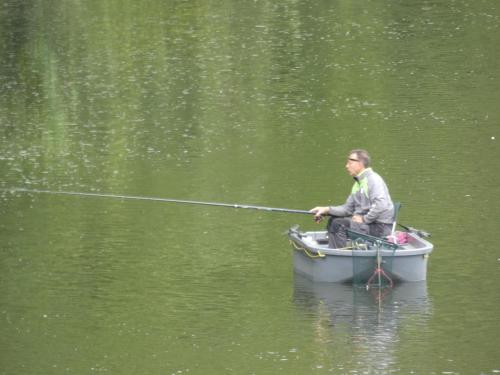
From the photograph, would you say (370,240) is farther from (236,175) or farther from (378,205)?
(236,175)

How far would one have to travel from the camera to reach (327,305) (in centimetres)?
1430

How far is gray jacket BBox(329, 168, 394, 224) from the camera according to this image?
14938mm

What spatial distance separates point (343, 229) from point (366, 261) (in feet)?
1.43

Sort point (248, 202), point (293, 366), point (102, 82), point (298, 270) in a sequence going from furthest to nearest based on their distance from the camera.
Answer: point (102, 82) → point (248, 202) → point (298, 270) → point (293, 366)

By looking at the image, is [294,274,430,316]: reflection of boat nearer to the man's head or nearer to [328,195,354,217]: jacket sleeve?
[328,195,354,217]: jacket sleeve

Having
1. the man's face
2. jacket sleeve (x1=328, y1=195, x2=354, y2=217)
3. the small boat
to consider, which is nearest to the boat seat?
the small boat

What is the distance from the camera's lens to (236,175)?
69.1 ft

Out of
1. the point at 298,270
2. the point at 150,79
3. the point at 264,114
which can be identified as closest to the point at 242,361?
the point at 298,270

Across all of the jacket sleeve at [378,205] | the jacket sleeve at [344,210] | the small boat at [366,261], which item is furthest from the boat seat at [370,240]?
the jacket sleeve at [344,210]

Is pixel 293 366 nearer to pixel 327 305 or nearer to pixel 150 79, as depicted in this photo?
pixel 327 305

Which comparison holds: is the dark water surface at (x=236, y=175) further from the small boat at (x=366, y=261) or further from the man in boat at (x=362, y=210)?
the man in boat at (x=362, y=210)

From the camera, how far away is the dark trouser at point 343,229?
48.9ft

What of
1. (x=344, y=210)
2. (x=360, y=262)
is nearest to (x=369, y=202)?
(x=344, y=210)

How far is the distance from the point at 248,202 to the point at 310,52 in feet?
46.3
